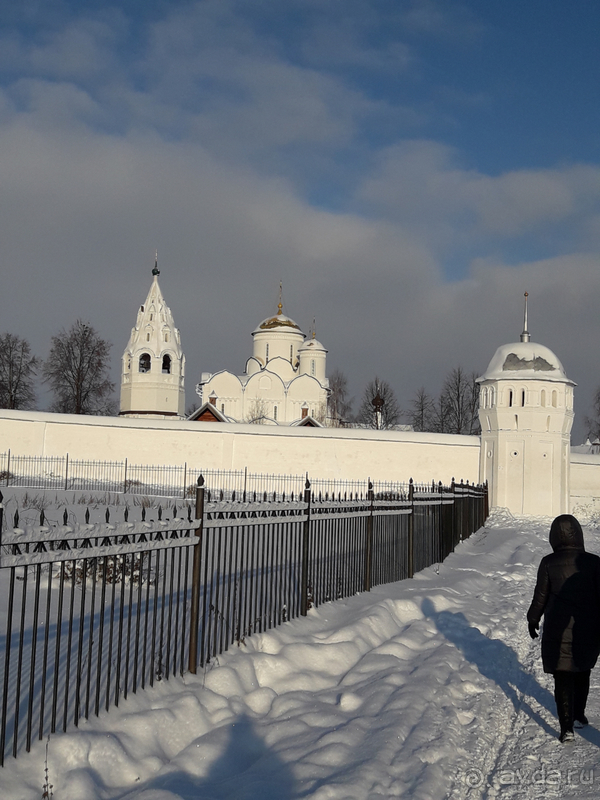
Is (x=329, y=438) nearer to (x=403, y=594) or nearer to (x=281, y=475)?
(x=281, y=475)

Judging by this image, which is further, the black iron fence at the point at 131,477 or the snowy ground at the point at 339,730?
the black iron fence at the point at 131,477

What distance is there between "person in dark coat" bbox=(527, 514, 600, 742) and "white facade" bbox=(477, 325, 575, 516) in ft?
81.0

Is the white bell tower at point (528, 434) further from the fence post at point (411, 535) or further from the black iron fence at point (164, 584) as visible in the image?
the fence post at point (411, 535)

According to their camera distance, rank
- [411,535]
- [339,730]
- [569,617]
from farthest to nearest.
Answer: [411,535] < [569,617] < [339,730]

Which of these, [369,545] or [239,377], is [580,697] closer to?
[369,545]

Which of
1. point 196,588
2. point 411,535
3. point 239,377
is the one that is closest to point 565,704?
point 196,588

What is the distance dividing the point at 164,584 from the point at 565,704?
2.75 meters

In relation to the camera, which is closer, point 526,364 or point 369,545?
point 369,545

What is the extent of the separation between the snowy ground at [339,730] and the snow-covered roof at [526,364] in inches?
910

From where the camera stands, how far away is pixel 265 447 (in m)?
30.5

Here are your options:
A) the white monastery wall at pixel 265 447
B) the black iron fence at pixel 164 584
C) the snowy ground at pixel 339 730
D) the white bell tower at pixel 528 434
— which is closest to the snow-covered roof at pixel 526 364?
the white bell tower at pixel 528 434

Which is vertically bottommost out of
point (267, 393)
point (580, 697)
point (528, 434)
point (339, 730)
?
point (339, 730)

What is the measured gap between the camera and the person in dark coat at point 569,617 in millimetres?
5305

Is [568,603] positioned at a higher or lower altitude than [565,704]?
higher
